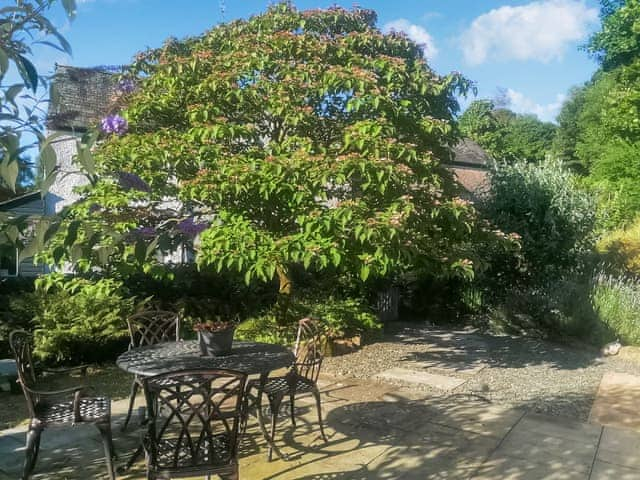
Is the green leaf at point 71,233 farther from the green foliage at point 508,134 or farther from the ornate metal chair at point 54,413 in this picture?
the green foliage at point 508,134

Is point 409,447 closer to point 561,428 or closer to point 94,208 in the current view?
point 561,428

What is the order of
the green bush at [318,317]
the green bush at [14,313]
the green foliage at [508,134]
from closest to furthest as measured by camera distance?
1. the green bush at [14,313]
2. the green bush at [318,317]
3. the green foliage at [508,134]

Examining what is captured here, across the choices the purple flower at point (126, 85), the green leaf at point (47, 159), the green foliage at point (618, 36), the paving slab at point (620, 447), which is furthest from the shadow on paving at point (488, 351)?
the green foliage at point (618, 36)

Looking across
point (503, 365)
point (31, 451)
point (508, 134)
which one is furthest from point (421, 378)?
point (508, 134)

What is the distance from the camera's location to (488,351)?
8461 mm

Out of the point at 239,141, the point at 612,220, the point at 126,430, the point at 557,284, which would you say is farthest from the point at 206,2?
the point at 612,220

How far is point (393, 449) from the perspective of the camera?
4.15 meters

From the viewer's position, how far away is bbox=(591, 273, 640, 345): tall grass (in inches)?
335

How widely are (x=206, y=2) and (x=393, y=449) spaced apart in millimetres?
7994

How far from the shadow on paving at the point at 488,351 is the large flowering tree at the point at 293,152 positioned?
1.77 m

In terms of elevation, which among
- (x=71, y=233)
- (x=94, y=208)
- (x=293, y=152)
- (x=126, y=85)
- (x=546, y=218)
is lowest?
(x=71, y=233)

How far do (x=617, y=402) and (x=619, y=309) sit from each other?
3.51m

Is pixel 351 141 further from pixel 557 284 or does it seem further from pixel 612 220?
pixel 612 220

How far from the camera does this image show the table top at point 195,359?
369 centimetres
